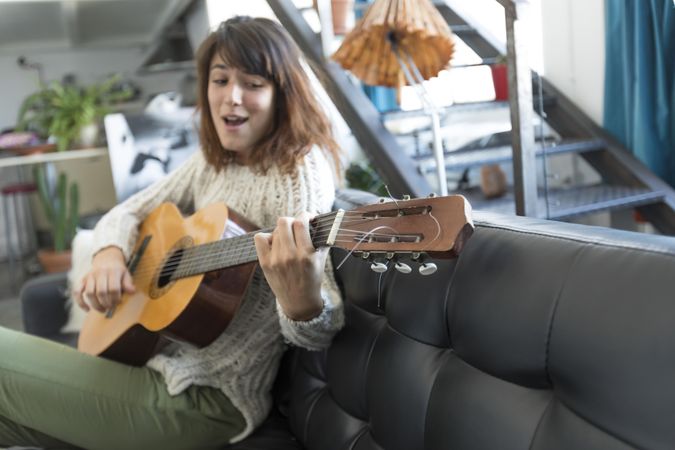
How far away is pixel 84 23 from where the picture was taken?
644cm

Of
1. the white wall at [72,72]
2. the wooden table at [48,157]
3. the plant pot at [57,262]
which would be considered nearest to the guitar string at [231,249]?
the plant pot at [57,262]

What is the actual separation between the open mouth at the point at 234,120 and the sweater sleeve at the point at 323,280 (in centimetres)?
17

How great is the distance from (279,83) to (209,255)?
40 centimetres

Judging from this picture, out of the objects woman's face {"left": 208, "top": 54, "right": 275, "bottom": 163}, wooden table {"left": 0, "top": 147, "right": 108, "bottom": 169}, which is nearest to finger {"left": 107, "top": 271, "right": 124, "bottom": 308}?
woman's face {"left": 208, "top": 54, "right": 275, "bottom": 163}

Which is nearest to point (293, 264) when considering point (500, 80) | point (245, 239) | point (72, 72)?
point (245, 239)

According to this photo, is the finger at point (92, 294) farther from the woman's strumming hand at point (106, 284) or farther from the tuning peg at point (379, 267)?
the tuning peg at point (379, 267)

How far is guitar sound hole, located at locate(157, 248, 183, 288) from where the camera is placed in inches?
52.7

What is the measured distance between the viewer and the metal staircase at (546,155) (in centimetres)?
205

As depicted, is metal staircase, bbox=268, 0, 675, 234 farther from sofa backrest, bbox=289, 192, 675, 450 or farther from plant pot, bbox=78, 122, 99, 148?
plant pot, bbox=78, 122, 99, 148

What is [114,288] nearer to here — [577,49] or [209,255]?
[209,255]

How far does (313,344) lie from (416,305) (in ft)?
0.94

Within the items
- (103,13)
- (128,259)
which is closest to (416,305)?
(128,259)

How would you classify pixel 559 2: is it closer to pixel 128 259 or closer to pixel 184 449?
pixel 128 259

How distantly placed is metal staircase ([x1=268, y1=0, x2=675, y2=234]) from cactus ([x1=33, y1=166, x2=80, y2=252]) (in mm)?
2945
